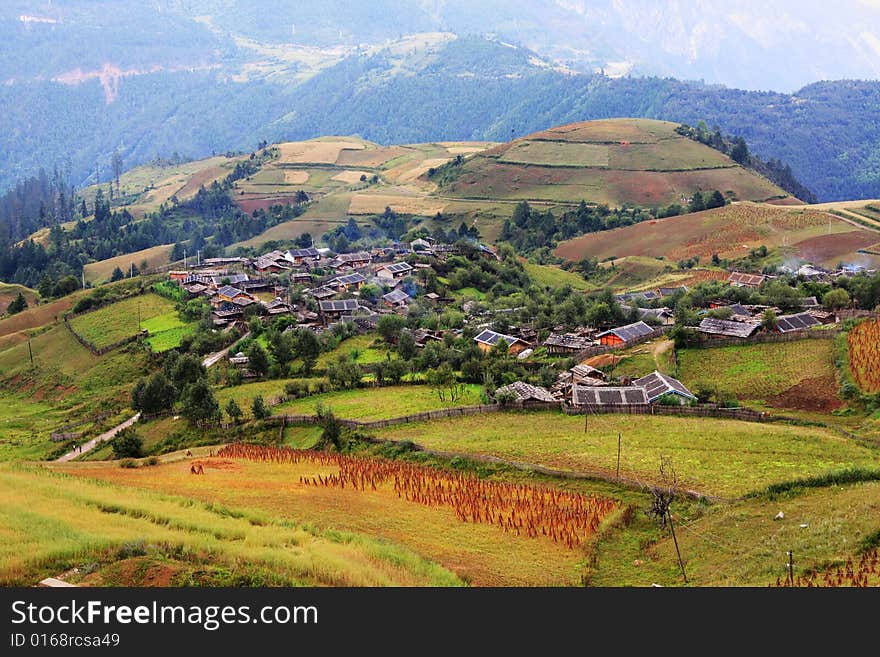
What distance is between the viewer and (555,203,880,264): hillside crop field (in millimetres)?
101688

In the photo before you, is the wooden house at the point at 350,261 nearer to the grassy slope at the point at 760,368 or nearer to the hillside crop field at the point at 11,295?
the hillside crop field at the point at 11,295

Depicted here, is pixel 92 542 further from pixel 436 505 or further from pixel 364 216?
pixel 364 216

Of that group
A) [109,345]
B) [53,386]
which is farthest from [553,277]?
[53,386]

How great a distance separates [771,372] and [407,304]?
41.1 m

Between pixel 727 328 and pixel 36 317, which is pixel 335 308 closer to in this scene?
pixel 36 317

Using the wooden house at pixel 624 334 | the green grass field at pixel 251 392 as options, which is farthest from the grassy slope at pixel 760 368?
the green grass field at pixel 251 392

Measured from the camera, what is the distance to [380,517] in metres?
27.3

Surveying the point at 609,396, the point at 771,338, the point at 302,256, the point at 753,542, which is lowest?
the point at 302,256

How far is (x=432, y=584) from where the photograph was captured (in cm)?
1919

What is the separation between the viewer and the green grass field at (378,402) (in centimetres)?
4688

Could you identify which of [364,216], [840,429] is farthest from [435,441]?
[364,216]

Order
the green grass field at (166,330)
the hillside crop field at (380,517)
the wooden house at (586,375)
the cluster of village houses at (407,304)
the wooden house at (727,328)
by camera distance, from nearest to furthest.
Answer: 1. the hillside crop field at (380,517)
2. the cluster of village houses at (407,304)
3. the wooden house at (586,375)
4. the wooden house at (727,328)
5. the green grass field at (166,330)

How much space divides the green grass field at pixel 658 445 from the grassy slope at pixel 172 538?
12830mm
